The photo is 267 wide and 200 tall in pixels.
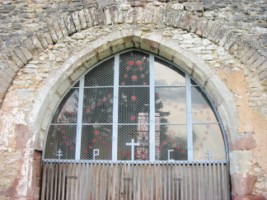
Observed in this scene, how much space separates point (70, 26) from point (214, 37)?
2.11 meters

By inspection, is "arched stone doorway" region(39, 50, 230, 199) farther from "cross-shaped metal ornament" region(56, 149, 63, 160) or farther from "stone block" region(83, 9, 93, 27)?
"stone block" region(83, 9, 93, 27)

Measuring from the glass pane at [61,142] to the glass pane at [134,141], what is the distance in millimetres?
702

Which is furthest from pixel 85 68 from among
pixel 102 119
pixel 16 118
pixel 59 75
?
pixel 16 118

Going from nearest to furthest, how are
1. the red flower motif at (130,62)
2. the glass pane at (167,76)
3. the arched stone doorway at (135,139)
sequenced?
the arched stone doorway at (135,139)
the glass pane at (167,76)
the red flower motif at (130,62)

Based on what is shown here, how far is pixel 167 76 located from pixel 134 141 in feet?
3.59

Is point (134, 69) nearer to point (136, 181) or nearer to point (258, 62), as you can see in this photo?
point (136, 181)

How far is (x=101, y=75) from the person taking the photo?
5328mm

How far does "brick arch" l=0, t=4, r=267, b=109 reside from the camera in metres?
4.93

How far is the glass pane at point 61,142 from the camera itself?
5062 millimetres

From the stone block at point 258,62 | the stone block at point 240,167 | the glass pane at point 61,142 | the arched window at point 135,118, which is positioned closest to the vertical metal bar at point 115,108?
the arched window at point 135,118

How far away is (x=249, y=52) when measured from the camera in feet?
15.8

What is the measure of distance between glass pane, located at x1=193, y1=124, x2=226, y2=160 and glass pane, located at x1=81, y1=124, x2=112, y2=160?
4.07ft

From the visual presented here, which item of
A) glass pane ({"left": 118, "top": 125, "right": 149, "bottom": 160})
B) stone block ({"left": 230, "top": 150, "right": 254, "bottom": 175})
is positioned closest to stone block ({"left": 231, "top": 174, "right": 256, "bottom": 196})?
stone block ({"left": 230, "top": 150, "right": 254, "bottom": 175})

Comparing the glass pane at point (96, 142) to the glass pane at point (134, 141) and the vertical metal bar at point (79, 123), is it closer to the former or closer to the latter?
the vertical metal bar at point (79, 123)
